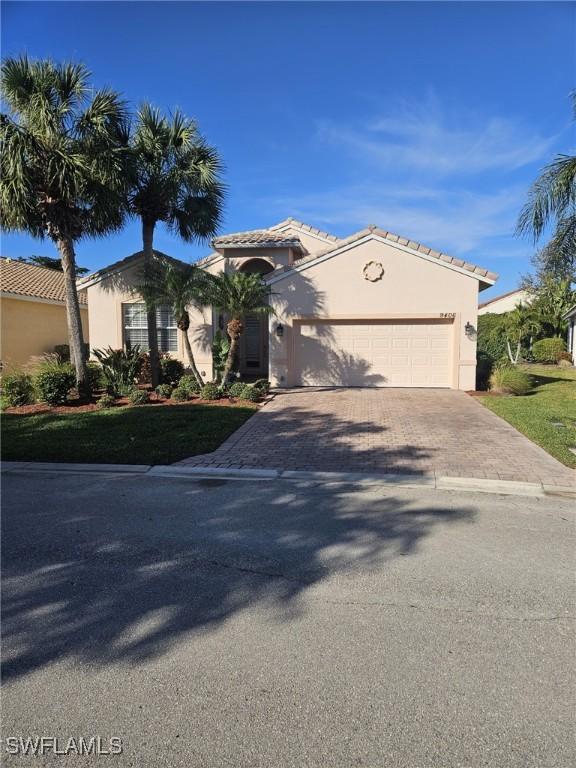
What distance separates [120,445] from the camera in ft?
27.6

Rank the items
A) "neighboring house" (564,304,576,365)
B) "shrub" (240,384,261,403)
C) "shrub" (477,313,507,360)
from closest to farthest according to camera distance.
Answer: "shrub" (240,384,261,403)
"shrub" (477,313,507,360)
"neighboring house" (564,304,576,365)

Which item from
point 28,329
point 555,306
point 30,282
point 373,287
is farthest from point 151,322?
point 555,306

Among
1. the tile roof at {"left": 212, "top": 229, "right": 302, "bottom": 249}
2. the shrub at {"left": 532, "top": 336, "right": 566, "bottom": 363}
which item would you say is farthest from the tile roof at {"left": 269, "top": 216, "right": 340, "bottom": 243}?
the shrub at {"left": 532, "top": 336, "right": 566, "bottom": 363}

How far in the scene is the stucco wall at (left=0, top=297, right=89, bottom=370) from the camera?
1888 cm

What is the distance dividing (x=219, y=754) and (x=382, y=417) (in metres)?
9.16

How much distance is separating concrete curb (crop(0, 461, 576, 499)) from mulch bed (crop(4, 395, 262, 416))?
4.57 m

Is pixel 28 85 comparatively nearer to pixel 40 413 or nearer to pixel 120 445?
pixel 40 413

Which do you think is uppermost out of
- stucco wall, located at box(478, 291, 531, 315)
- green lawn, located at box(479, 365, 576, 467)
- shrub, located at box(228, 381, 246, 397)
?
stucco wall, located at box(478, 291, 531, 315)

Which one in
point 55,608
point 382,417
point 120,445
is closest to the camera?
point 55,608

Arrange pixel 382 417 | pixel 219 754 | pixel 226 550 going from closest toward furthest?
pixel 219 754 → pixel 226 550 → pixel 382 417

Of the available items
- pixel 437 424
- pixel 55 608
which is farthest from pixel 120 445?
pixel 437 424

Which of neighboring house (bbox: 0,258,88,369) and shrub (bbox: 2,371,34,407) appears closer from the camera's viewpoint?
shrub (bbox: 2,371,34,407)

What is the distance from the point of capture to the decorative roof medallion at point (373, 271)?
15164 mm

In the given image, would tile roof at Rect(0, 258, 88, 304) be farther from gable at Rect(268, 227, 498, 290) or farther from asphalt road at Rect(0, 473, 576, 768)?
asphalt road at Rect(0, 473, 576, 768)
